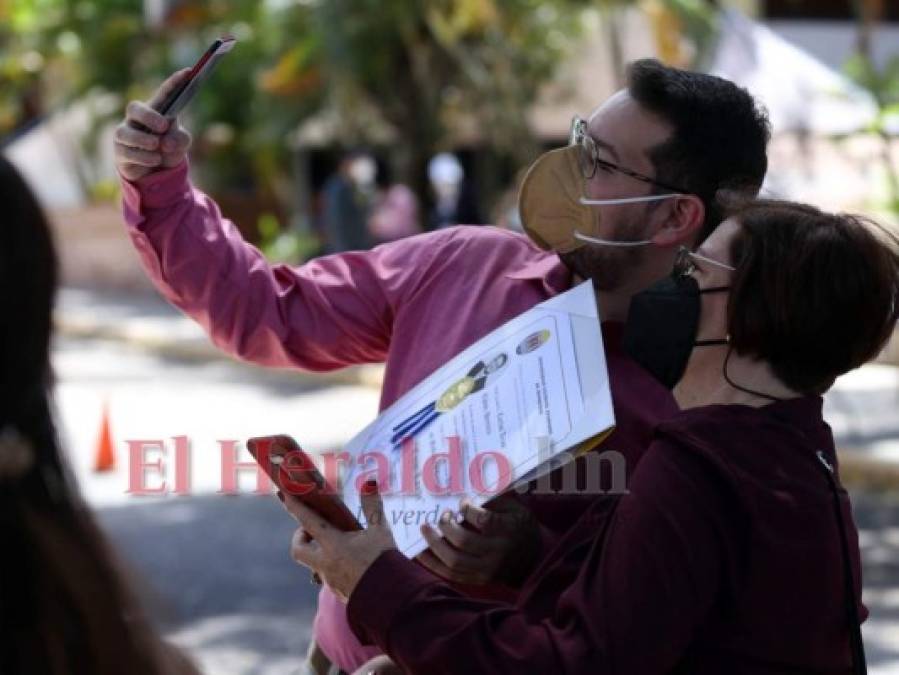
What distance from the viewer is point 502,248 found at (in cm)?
275

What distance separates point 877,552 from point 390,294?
229 inches

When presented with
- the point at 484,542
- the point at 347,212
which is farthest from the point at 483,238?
the point at 347,212

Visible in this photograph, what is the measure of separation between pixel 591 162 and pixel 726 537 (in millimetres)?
859

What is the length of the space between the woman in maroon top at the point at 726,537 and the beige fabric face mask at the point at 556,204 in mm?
431

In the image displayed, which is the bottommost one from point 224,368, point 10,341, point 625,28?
point 224,368

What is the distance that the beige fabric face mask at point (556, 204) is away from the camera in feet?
8.61

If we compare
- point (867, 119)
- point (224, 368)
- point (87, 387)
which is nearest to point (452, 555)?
point (867, 119)

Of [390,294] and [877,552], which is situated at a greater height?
[390,294]

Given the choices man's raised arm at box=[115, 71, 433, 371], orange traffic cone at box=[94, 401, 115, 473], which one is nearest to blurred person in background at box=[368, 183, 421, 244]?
orange traffic cone at box=[94, 401, 115, 473]

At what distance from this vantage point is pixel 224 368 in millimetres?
16312

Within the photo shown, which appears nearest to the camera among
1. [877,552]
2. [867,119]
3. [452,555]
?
[452,555]

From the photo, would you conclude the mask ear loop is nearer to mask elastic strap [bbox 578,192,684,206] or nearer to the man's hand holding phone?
mask elastic strap [bbox 578,192,684,206]

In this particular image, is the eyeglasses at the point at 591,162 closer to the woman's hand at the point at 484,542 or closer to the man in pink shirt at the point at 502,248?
the man in pink shirt at the point at 502,248

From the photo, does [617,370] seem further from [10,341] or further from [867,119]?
[867,119]
